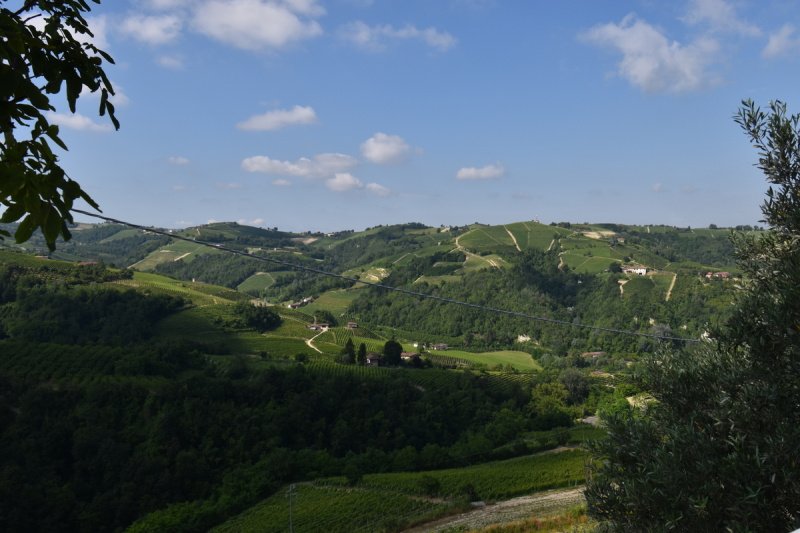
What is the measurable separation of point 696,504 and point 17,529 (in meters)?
37.7

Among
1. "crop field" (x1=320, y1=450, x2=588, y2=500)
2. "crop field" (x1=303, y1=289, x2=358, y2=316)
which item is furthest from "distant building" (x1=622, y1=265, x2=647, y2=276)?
"crop field" (x1=320, y1=450, x2=588, y2=500)

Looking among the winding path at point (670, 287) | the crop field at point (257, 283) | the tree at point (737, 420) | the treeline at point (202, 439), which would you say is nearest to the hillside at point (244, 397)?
the treeline at point (202, 439)

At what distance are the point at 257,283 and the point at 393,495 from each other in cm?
14899

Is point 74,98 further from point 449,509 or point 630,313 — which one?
point 630,313

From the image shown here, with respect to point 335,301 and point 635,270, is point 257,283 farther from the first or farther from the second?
point 635,270

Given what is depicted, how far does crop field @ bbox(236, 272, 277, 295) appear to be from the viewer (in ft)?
551

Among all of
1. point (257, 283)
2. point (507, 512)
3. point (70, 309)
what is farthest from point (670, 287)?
point (257, 283)

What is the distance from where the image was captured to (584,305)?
118 metres

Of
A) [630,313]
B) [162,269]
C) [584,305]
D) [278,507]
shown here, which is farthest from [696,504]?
[162,269]

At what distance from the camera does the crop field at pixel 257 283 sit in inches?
6607

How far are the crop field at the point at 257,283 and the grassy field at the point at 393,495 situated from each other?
439 ft

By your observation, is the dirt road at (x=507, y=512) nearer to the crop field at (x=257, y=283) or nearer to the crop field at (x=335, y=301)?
the crop field at (x=335, y=301)

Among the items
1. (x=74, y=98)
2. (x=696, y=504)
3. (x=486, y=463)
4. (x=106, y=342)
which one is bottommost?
(x=486, y=463)

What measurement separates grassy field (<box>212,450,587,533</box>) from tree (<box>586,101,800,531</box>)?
77.8 ft
